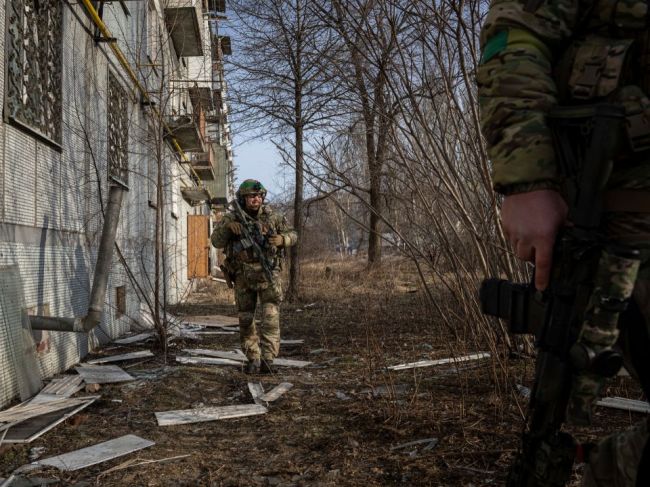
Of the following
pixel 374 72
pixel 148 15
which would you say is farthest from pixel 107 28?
pixel 374 72

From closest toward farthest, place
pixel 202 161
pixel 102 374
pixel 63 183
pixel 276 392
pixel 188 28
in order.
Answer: pixel 276 392 → pixel 102 374 → pixel 63 183 → pixel 188 28 → pixel 202 161

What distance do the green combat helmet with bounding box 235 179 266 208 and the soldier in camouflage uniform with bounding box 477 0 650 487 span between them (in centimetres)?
410

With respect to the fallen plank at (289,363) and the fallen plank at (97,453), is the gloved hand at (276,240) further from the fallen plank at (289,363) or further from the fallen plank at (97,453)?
the fallen plank at (97,453)

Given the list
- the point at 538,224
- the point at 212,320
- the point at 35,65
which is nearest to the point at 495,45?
the point at 538,224

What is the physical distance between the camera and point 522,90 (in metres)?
1.48

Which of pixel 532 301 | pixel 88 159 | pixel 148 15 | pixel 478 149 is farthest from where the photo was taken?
pixel 148 15

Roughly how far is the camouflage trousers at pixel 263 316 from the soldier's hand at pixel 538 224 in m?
4.19

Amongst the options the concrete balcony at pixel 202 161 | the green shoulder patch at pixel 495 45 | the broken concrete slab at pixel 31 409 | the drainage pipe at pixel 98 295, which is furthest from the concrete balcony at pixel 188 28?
the green shoulder patch at pixel 495 45

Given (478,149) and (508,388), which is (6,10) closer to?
(478,149)

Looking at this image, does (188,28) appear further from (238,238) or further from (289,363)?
(289,363)

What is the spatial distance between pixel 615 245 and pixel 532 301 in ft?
0.83

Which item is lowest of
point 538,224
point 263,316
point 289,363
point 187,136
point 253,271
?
point 289,363

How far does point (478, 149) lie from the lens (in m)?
3.84

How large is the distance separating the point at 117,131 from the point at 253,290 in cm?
305
